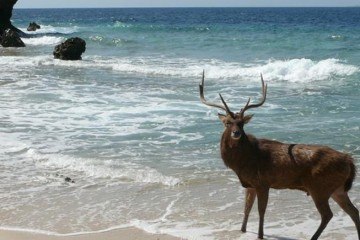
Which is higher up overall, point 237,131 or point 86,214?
point 237,131

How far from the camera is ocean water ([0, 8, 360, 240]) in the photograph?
8.02 m

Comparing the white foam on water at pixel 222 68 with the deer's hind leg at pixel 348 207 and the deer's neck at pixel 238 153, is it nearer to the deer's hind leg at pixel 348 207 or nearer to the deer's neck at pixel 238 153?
the deer's hind leg at pixel 348 207

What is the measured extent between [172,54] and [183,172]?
2730cm

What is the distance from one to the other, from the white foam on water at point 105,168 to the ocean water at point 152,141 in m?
0.02

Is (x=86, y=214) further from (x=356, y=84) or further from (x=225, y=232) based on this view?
(x=356, y=84)

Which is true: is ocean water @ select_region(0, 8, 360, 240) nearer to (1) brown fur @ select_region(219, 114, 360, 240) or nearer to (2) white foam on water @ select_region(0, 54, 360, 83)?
(2) white foam on water @ select_region(0, 54, 360, 83)

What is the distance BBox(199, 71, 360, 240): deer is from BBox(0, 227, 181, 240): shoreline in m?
1.16

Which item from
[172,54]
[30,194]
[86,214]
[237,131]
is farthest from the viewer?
[172,54]

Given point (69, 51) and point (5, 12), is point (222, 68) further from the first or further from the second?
point (5, 12)

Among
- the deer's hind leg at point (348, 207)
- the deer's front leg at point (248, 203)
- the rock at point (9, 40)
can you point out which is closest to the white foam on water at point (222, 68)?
the rock at point (9, 40)

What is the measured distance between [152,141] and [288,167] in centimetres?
573

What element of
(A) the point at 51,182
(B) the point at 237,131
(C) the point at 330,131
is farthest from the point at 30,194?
(C) the point at 330,131

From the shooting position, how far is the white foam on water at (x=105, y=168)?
32.0 ft

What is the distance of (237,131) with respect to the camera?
682cm
